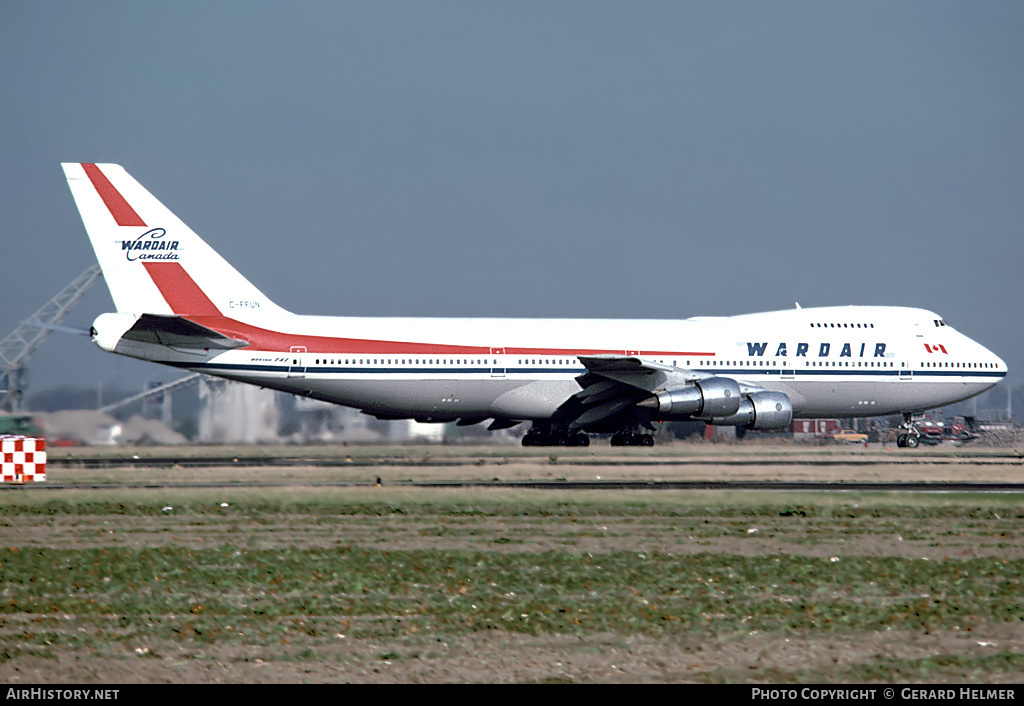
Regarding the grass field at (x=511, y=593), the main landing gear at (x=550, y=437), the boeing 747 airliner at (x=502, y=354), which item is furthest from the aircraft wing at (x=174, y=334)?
the grass field at (x=511, y=593)

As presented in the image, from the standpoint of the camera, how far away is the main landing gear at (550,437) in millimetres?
46125

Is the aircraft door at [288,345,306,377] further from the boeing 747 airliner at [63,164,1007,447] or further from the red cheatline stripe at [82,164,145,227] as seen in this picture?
the red cheatline stripe at [82,164,145,227]

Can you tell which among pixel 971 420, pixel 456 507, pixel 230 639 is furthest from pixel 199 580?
pixel 971 420

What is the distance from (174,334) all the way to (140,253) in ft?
13.4

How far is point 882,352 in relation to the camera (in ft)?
154

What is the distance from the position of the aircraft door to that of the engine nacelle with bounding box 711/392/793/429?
49.7ft

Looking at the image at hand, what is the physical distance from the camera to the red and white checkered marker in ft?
90.3

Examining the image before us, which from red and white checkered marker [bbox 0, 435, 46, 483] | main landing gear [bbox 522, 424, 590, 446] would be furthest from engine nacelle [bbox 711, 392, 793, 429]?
red and white checkered marker [bbox 0, 435, 46, 483]

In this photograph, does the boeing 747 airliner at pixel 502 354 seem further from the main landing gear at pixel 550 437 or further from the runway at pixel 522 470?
the runway at pixel 522 470

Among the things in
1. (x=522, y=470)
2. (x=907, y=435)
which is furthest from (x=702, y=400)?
(x=907, y=435)

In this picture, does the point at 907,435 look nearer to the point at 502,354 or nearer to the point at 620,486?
the point at 502,354

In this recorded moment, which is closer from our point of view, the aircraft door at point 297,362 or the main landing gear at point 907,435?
the aircraft door at point 297,362

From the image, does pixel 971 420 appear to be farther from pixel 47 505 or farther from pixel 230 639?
pixel 230 639
